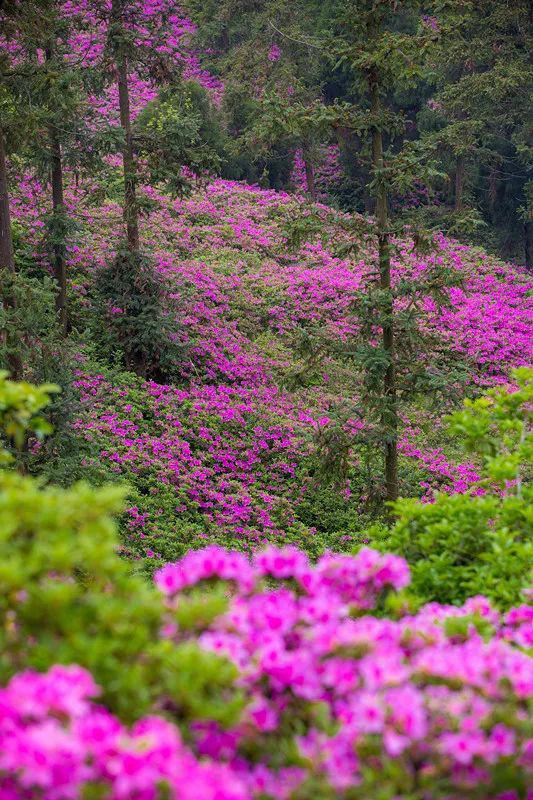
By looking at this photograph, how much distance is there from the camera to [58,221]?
12.6 m

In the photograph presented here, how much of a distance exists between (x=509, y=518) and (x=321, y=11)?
3277cm

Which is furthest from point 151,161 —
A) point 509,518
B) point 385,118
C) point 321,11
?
point 321,11

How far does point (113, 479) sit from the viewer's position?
10.1m

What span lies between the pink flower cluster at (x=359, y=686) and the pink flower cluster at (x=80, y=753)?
230 millimetres

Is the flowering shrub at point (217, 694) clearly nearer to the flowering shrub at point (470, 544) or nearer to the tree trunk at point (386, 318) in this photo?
the flowering shrub at point (470, 544)

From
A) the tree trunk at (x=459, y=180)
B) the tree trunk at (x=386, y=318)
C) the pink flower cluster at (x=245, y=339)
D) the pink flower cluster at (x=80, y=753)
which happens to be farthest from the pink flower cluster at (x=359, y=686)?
the tree trunk at (x=459, y=180)

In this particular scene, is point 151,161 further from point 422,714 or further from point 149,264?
point 422,714

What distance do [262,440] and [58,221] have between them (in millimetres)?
5038

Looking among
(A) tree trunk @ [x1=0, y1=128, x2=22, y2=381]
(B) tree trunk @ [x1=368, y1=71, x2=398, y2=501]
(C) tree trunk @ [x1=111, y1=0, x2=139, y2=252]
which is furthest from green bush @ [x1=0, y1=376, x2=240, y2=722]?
(C) tree trunk @ [x1=111, y1=0, x2=139, y2=252]

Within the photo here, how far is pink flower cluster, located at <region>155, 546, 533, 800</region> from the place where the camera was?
197 cm

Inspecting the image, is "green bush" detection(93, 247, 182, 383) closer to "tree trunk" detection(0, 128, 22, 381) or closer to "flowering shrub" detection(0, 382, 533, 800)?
"tree trunk" detection(0, 128, 22, 381)

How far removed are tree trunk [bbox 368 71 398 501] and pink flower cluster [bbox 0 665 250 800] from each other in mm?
6980

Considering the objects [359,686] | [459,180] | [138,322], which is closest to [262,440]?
[138,322]

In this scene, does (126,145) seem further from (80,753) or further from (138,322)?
(80,753)
